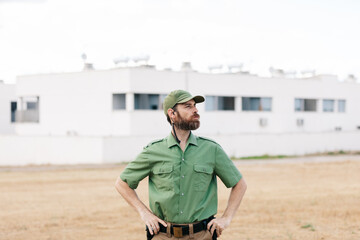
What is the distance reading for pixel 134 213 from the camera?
543 inches

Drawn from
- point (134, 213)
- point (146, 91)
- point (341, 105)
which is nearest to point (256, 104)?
point (341, 105)

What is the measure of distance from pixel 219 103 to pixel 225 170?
116 ft

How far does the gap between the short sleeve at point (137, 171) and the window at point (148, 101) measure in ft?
101

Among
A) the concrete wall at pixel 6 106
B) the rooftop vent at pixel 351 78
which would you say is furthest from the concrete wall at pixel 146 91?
the concrete wall at pixel 6 106

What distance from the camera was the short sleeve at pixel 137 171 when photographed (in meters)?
4.51

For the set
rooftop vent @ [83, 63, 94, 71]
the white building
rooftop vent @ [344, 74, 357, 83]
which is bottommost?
the white building

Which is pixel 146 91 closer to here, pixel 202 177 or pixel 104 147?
pixel 104 147

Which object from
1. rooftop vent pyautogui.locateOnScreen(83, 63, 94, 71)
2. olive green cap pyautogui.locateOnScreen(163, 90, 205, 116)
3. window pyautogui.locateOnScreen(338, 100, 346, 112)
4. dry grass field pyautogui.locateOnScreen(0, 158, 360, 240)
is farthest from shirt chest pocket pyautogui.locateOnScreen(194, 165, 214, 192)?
window pyautogui.locateOnScreen(338, 100, 346, 112)

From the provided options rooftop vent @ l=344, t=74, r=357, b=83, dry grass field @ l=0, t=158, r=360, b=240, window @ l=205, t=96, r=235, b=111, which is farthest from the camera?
rooftop vent @ l=344, t=74, r=357, b=83

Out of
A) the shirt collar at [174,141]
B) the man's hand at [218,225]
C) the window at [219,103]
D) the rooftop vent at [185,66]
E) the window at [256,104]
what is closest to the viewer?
the man's hand at [218,225]

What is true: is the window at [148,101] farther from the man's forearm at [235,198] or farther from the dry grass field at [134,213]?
the man's forearm at [235,198]

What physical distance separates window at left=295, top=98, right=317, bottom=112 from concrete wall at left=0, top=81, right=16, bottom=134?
81.3 feet

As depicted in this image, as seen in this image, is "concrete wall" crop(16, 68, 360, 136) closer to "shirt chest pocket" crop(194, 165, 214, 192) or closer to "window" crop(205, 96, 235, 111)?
"window" crop(205, 96, 235, 111)

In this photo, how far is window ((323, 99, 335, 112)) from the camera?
4681cm
